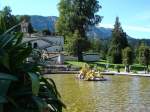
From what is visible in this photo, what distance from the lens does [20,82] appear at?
430 centimetres

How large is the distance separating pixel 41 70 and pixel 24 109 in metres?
0.60

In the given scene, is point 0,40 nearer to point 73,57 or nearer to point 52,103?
point 52,103

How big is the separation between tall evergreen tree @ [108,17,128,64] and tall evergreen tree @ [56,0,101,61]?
6.00 metres

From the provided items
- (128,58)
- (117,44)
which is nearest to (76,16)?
(117,44)

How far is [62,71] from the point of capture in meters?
69.2

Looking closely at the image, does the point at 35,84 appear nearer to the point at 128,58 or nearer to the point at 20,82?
the point at 20,82

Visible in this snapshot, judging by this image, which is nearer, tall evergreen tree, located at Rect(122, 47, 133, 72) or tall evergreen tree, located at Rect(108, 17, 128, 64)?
tall evergreen tree, located at Rect(122, 47, 133, 72)

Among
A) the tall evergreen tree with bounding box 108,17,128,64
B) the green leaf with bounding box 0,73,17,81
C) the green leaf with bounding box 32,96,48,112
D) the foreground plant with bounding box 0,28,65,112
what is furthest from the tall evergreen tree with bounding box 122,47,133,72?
the green leaf with bounding box 0,73,17,81

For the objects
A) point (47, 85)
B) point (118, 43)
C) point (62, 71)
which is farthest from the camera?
point (118, 43)

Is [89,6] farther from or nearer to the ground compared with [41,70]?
farther from the ground

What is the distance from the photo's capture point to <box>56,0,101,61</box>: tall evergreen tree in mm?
89188

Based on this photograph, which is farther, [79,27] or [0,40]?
[79,27]

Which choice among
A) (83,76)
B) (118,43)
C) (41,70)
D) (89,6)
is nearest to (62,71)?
(83,76)

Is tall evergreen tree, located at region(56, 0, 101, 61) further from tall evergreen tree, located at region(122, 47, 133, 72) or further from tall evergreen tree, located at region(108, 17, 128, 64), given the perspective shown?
tall evergreen tree, located at region(122, 47, 133, 72)
